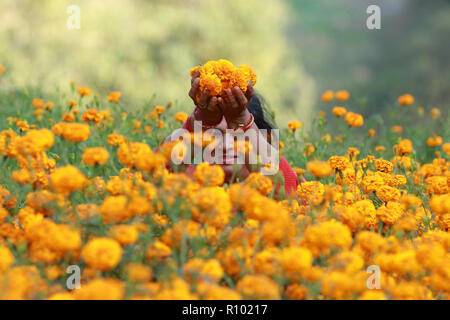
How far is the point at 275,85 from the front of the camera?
7.89 metres

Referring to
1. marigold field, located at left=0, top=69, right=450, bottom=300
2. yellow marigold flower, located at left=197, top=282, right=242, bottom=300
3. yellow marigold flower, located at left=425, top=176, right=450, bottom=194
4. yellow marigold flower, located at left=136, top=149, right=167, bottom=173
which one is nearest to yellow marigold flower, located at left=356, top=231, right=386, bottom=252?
marigold field, located at left=0, top=69, right=450, bottom=300

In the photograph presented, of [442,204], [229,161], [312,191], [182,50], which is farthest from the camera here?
[182,50]

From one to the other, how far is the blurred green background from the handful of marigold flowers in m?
2.12

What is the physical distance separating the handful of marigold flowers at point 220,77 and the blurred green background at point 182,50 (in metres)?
2.12

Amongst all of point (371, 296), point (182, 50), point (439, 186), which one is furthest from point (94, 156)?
point (182, 50)

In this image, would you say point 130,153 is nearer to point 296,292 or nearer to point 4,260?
point 4,260

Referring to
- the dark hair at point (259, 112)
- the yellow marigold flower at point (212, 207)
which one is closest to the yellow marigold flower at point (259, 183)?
the yellow marigold flower at point (212, 207)

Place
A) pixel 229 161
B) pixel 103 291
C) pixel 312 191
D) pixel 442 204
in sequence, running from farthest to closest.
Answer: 1. pixel 229 161
2. pixel 312 191
3. pixel 442 204
4. pixel 103 291

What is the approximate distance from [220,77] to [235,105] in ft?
0.30

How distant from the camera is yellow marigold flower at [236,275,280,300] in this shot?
93 centimetres

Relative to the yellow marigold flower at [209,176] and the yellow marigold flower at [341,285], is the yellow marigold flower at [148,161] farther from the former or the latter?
the yellow marigold flower at [341,285]

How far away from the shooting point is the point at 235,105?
1.55m

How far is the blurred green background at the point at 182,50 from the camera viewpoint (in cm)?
609
